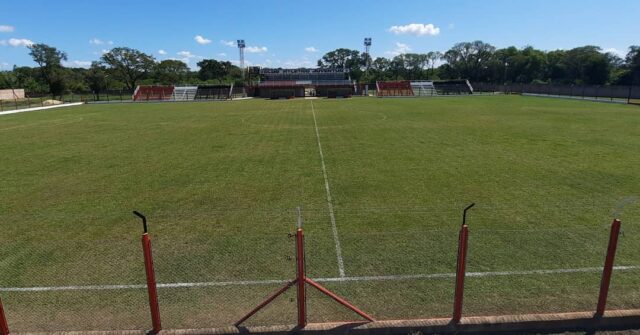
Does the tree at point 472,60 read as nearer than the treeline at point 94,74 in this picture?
No

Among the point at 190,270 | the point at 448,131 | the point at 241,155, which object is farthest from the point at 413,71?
the point at 190,270

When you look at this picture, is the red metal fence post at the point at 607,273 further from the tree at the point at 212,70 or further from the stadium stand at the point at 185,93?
the tree at the point at 212,70

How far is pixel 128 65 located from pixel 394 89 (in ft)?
250

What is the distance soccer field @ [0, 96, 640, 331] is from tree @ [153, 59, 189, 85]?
110305 millimetres

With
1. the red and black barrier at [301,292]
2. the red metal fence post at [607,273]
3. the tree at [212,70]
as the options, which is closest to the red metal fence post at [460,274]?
the red and black barrier at [301,292]

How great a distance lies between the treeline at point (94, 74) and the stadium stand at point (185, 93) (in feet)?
69.6

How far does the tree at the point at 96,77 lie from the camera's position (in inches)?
4003

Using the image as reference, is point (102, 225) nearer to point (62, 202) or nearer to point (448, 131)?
point (62, 202)

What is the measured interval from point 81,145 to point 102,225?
49.5ft

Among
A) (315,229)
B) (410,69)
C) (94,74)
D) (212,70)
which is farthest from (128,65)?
(315,229)

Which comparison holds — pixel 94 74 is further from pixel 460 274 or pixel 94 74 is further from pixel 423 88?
pixel 460 274

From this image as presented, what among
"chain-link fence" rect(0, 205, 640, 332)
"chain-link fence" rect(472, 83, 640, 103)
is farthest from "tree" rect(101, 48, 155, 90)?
"chain-link fence" rect(0, 205, 640, 332)

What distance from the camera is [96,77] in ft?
339

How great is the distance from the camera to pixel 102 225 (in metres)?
9.29
